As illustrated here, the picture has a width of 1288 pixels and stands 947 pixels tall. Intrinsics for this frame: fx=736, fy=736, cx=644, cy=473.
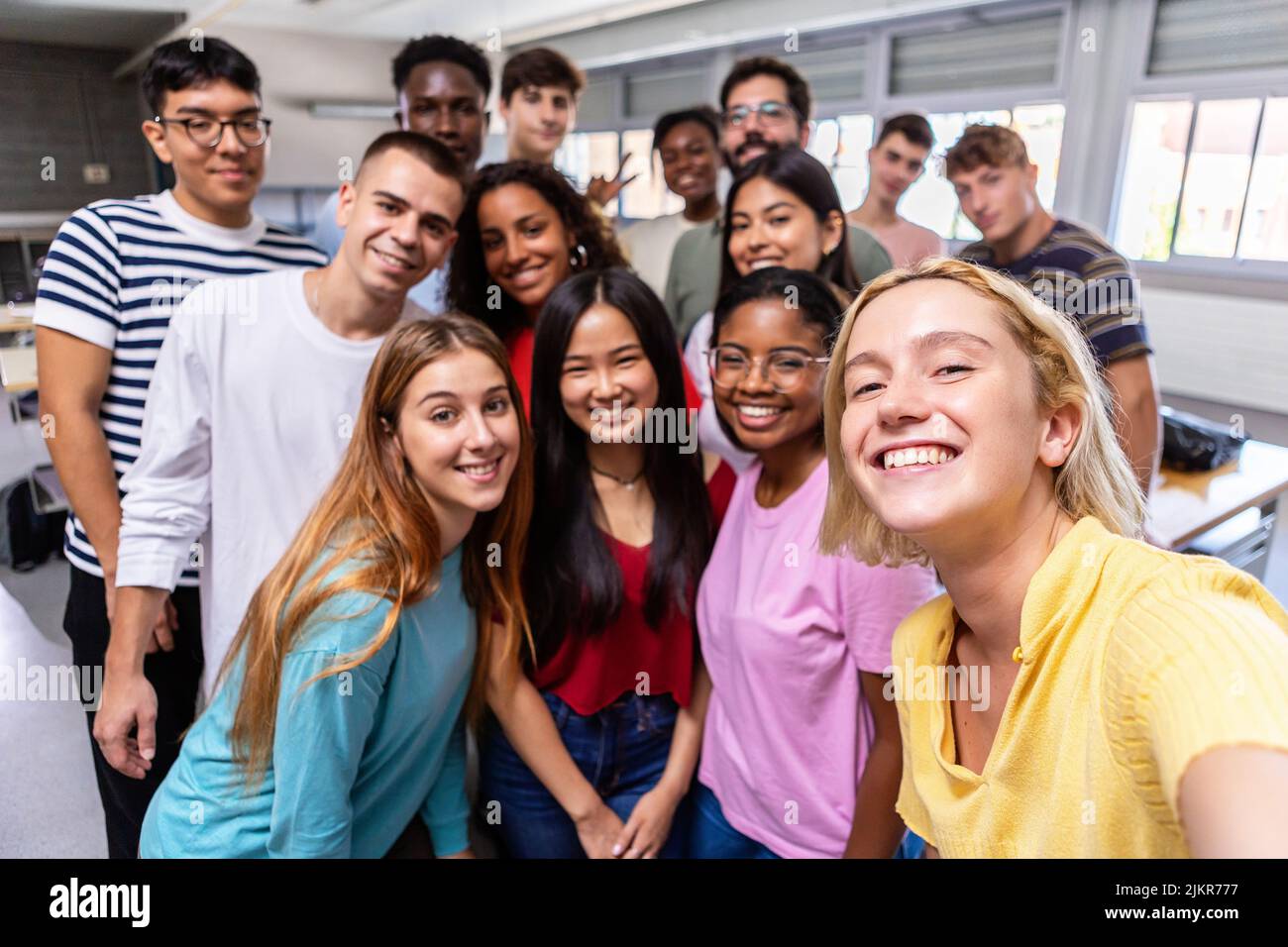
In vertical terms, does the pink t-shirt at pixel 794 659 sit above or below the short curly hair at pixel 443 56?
below

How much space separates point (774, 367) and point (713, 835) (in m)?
0.72

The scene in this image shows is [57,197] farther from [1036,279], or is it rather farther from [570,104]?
[1036,279]

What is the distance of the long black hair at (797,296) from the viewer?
3.40ft

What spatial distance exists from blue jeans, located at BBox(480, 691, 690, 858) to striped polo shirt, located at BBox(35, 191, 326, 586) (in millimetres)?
542

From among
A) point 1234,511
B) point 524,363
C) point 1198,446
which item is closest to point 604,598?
point 524,363

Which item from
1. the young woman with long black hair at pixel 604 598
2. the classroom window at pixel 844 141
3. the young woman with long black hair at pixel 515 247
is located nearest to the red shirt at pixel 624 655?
the young woman with long black hair at pixel 604 598

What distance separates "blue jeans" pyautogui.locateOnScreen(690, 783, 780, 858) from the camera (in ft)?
3.61

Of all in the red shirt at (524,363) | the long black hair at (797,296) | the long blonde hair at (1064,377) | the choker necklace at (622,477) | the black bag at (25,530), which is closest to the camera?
the long blonde hair at (1064,377)

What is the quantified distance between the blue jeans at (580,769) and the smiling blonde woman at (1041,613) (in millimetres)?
477

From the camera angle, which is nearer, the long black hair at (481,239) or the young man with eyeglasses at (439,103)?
the young man with eyeglasses at (439,103)

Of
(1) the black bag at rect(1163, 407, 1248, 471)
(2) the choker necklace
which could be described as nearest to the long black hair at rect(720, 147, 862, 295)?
(2) the choker necklace

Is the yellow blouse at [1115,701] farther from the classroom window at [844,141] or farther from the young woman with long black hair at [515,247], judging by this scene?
the classroom window at [844,141]

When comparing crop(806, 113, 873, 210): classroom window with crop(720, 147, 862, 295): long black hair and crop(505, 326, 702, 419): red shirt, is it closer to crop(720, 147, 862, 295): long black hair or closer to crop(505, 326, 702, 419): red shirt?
crop(720, 147, 862, 295): long black hair

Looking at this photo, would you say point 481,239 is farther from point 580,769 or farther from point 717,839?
point 717,839
